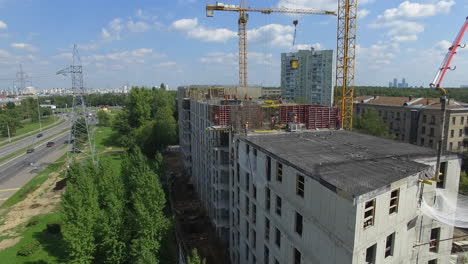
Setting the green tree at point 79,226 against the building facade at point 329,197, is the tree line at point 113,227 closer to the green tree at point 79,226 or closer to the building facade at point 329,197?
the green tree at point 79,226

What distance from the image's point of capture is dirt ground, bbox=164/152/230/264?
31667 millimetres

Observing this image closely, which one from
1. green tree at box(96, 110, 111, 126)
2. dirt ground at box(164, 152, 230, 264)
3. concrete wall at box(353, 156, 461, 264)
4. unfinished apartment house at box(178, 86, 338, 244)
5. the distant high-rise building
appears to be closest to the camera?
concrete wall at box(353, 156, 461, 264)

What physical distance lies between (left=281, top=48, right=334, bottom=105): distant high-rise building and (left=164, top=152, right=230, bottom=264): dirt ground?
83549 mm

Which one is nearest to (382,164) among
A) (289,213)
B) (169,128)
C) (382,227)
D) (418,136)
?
(382,227)

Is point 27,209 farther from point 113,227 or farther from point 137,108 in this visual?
point 137,108

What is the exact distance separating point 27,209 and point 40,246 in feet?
46.6

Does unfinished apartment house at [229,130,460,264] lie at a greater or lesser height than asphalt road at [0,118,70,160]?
greater

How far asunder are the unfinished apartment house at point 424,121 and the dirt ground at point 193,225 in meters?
47.5

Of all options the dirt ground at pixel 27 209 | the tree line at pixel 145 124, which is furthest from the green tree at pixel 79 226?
the tree line at pixel 145 124

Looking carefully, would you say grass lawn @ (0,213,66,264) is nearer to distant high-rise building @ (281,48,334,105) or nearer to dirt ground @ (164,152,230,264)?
dirt ground @ (164,152,230,264)

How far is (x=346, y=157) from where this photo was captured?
1739cm

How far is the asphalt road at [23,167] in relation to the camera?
168 feet

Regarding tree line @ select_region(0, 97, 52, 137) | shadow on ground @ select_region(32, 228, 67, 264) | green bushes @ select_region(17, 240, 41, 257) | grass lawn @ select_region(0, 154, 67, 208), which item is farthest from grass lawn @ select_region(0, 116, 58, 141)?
green bushes @ select_region(17, 240, 41, 257)

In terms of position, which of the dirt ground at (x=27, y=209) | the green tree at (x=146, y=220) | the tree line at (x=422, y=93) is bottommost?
the dirt ground at (x=27, y=209)
